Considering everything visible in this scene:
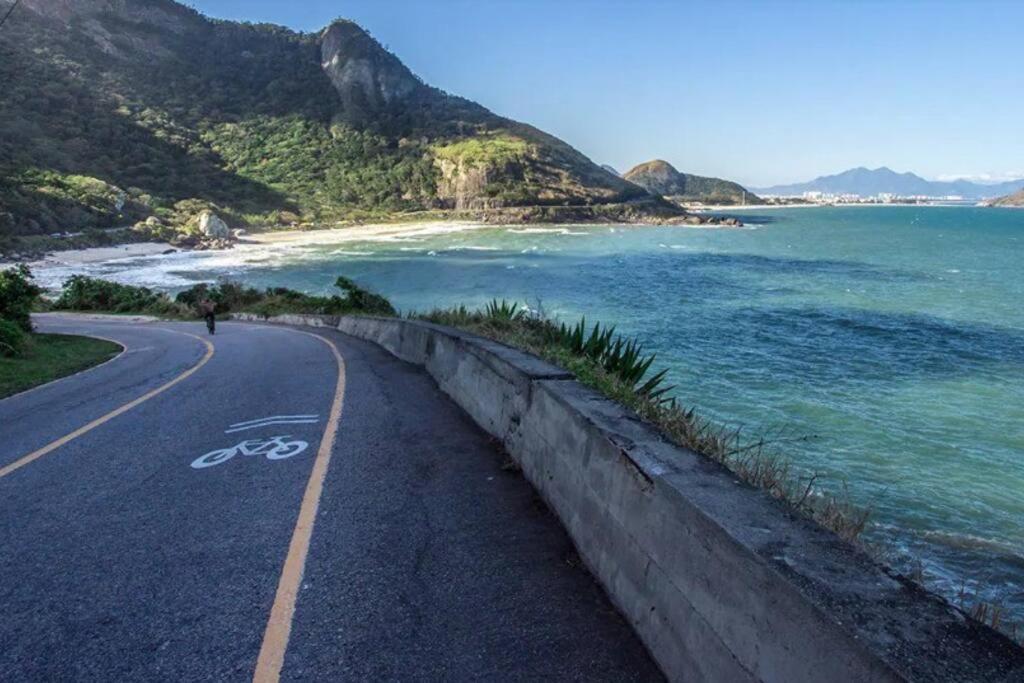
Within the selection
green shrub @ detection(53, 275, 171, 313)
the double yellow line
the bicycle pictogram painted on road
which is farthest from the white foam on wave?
the bicycle pictogram painted on road

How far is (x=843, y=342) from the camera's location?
102 feet

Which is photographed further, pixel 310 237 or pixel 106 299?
pixel 310 237

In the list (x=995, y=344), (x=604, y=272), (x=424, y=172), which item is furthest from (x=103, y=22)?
(x=995, y=344)

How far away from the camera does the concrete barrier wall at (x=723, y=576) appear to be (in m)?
2.25

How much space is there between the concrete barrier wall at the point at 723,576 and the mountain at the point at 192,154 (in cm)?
10899

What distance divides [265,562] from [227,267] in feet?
273

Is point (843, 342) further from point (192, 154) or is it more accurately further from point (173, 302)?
point (192, 154)

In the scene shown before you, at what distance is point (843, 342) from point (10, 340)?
30974 millimetres

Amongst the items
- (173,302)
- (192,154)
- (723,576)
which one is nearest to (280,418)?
(723,576)

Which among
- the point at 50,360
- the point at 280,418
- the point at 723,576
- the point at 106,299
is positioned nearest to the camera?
the point at 723,576

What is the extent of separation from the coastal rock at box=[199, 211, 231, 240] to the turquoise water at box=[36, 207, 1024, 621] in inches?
692

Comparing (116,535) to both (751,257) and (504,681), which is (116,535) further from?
(751,257)

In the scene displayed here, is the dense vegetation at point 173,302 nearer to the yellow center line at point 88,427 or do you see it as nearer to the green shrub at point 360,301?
the green shrub at point 360,301

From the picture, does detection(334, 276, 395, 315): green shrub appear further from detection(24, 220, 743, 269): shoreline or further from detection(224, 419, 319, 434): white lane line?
detection(24, 220, 743, 269): shoreline
